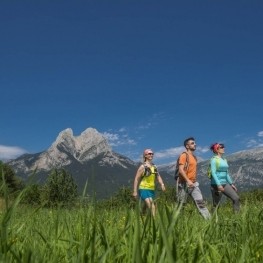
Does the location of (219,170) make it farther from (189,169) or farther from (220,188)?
(189,169)

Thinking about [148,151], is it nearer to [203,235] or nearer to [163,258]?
[203,235]

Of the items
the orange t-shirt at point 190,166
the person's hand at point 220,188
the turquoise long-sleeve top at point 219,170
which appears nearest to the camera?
the orange t-shirt at point 190,166

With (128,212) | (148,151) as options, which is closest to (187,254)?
(128,212)

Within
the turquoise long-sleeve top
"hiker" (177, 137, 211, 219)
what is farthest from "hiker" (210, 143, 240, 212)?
"hiker" (177, 137, 211, 219)

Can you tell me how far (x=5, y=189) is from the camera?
1426 millimetres

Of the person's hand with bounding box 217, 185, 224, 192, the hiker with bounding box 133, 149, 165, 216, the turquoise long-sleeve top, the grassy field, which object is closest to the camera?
the grassy field

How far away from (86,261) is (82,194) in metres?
0.26

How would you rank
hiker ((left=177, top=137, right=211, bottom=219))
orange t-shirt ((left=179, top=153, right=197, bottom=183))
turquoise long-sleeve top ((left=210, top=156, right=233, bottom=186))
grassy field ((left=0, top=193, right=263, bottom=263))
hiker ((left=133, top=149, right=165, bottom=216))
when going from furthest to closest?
turquoise long-sleeve top ((left=210, top=156, right=233, bottom=186)) → hiker ((left=133, top=149, right=165, bottom=216)) → orange t-shirt ((left=179, top=153, right=197, bottom=183)) → hiker ((left=177, top=137, right=211, bottom=219)) → grassy field ((left=0, top=193, right=263, bottom=263))

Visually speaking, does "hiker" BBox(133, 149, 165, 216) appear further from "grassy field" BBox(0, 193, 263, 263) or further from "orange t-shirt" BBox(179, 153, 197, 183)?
"grassy field" BBox(0, 193, 263, 263)

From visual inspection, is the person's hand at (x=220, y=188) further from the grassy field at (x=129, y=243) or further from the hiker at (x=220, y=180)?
the grassy field at (x=129, y=243)

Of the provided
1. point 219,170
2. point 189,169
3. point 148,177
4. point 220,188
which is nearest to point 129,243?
point 189,169

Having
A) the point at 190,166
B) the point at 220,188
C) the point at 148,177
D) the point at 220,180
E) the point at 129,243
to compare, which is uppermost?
the point at 190,166

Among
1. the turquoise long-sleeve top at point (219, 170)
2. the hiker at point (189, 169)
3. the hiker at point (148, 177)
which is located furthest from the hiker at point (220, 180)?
the hiker at point (148, 177)

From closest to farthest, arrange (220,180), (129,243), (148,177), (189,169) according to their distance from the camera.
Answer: (129,243) < (189,169) < (148,177) < (220,180)
